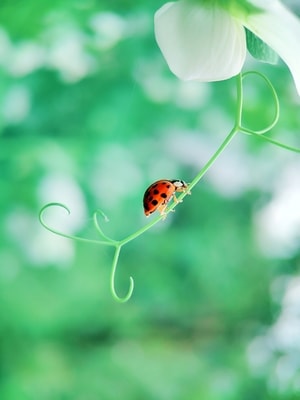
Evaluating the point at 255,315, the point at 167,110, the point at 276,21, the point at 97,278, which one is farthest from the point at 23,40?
the point at 276,21

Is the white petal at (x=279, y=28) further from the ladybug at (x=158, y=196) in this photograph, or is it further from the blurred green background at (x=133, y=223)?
the blurred green background at (x=133, y=223)

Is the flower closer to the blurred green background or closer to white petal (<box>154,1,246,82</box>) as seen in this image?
white petal (<box>154,1,246,82</box>)

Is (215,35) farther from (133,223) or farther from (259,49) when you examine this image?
(133,223)

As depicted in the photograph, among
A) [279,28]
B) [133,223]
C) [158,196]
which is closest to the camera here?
[279,28]

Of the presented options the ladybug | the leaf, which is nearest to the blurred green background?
the ladybug

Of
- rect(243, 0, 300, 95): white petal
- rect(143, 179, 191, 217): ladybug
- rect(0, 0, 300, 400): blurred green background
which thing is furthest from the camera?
rect(0, 0, 300, 400): blurred green background

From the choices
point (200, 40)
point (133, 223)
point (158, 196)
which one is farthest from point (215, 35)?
point (133, 223)

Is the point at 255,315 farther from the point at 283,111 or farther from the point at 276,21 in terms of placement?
the point at 276,21
